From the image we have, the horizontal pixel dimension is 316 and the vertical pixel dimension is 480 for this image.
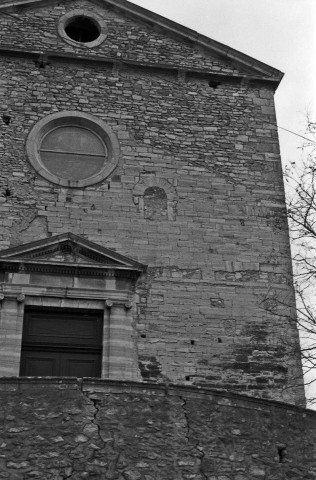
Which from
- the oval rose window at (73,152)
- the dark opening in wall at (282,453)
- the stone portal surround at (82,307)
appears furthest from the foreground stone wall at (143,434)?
the oval rose window at (73,152)

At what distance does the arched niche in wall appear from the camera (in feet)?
44.6

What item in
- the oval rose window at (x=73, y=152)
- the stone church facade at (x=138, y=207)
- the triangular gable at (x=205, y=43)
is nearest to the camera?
the stone church facade at (x=138, y=207)

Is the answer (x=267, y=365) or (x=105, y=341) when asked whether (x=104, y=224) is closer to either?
(x=105, y=341)

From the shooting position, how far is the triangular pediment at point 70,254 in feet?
41.2

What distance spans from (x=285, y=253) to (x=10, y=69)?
5706 millimetres

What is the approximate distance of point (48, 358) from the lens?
12109 millimetres

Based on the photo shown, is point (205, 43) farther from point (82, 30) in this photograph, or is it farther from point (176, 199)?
point (176, 199)

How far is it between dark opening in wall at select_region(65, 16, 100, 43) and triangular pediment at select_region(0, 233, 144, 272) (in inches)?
184

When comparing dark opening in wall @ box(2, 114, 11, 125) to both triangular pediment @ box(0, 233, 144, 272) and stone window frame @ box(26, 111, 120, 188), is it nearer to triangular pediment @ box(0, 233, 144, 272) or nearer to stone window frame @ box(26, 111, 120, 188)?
stone window frame @ box(26, 111, 120, 188)

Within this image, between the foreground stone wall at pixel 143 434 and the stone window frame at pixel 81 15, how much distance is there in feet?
29.0

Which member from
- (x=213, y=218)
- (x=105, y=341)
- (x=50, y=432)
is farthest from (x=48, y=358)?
(x=50, y=432)

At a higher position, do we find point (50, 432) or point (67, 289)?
point (67, 289)

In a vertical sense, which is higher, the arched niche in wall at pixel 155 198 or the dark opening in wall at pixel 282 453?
the arched niche in wall at pixel 155 198

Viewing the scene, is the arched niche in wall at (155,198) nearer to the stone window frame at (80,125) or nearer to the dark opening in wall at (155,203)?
the dark opening in wall at (155,203)
